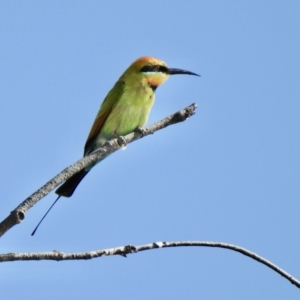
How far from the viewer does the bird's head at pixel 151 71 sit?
3510mm

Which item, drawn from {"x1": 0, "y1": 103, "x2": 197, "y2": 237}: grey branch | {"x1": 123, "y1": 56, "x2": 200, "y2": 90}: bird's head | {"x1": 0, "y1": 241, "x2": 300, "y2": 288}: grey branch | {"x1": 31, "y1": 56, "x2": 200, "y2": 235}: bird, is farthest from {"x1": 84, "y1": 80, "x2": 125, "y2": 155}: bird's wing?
{"x1": 0, "y1": 241, "x2": 300, "y2": 288}: grey branch

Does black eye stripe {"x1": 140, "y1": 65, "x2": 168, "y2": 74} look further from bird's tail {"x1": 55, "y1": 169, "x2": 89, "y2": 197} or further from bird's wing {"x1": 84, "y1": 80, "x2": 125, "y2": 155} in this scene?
bird's tail {"x1": 55, "y1": 169, "x2": 89, "y2": 197}

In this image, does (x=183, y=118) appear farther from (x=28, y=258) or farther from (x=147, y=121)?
(x=147, y=121)

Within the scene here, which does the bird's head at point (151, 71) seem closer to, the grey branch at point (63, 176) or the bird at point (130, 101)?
the bird at point (130, 101)

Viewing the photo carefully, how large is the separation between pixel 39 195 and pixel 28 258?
0.39 feet

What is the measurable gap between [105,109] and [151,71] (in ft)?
1.16

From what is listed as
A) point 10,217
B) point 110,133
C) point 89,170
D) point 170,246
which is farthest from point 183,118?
point 110,133

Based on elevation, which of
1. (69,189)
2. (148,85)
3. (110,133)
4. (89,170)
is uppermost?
(148,85)

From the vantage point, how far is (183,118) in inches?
59.8

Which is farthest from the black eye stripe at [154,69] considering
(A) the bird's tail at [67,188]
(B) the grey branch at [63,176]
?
(B) the grey branch at [63,176]

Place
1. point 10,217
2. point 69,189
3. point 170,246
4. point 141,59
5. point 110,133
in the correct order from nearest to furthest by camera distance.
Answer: point 10,217, point 170,246, point 69,189, point 110,133, point 141,59

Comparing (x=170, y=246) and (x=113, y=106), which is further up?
(x=113, y=106)

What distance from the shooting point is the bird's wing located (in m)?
3.40

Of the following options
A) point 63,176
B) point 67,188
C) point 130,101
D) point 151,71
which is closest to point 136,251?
point 63,176
